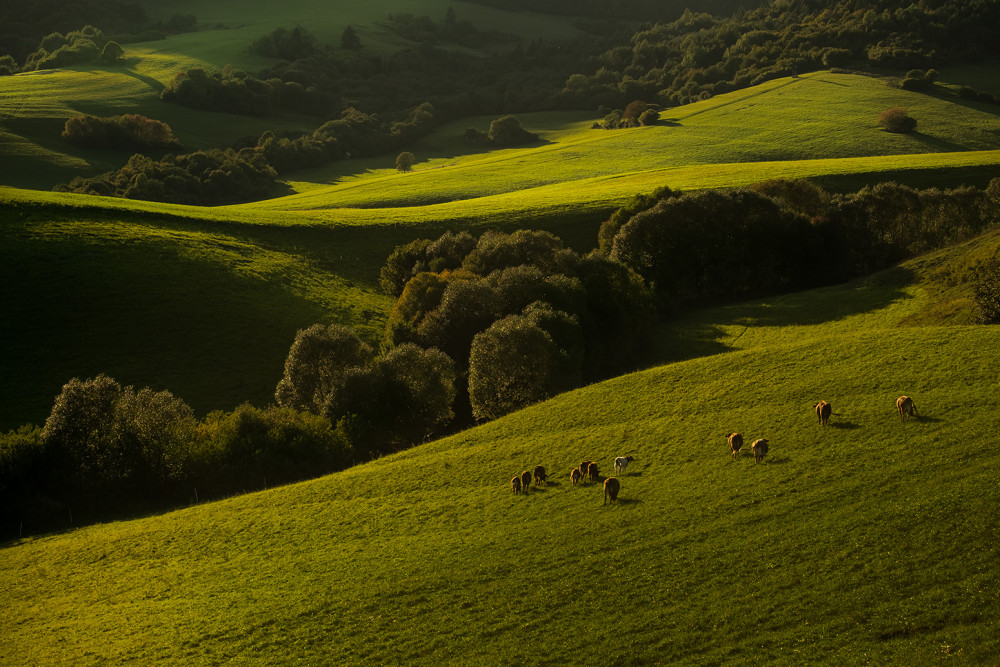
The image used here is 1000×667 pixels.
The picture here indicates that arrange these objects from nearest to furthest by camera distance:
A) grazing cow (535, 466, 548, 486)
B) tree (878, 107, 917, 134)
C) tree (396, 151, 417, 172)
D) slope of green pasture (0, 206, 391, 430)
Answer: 1. grazing cow (535, 466, 548, 486)
2. slope of green pasture (0, 206, 391, 430)
3. tree (878, 107, 917, 134)
4. tree (396, 151, 417, 172)

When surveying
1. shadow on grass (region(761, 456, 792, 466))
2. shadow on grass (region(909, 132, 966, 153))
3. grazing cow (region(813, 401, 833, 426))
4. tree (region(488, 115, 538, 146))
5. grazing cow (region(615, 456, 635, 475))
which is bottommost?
grazing cow (region(615, 456, 635, 475))

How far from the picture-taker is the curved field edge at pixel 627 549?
82.8 ft

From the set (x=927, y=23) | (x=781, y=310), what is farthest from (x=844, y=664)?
(x=927, y=23)

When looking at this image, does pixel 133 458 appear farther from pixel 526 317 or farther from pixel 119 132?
pixel 119 132

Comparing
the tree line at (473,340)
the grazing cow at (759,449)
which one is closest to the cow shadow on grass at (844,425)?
the grazing cow at (759,449)

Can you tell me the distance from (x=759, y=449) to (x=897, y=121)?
119 meters

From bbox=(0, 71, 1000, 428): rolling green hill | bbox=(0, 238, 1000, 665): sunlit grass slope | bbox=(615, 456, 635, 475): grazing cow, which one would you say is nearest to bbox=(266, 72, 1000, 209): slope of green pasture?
bbox=(0, 71, 1000, 428): rolling green hill

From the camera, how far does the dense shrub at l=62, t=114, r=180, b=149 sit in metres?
160

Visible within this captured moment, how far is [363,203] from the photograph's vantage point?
12469 cm

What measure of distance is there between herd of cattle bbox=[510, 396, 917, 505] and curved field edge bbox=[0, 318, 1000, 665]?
0.57 meters

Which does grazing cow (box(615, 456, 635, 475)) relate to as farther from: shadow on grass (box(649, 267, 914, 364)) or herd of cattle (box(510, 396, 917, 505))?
shadow on grass (box(649, 267, 914, 364))

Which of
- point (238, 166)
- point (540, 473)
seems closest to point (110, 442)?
point (540, 473)

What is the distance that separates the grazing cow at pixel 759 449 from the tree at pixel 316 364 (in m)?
35.2

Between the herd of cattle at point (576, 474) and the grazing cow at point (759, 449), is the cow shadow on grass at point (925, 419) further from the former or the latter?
the herd of cattle at point (576, 474)
